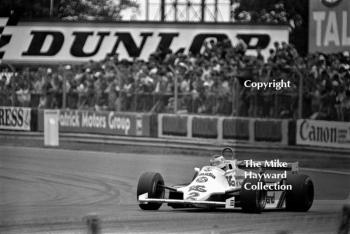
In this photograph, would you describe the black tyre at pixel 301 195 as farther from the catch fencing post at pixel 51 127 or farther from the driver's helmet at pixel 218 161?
the catch fencing post at pixel 51 127

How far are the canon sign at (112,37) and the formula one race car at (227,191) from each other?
1.08m

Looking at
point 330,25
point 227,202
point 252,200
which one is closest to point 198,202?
point 227,202

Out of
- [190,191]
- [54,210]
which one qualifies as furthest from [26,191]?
[190,191]

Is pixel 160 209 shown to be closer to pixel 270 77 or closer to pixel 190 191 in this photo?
pixel 190 191

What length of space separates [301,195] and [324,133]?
3709 millimetres

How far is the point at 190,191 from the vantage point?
9.82 metres

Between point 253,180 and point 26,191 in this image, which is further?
point 26,191

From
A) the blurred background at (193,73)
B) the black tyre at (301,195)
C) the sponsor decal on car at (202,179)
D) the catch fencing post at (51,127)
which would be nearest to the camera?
the blurred background at (193,73)

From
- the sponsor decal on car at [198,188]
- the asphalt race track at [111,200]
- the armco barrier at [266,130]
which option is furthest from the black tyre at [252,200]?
the sponsor decal on car at [198,188]

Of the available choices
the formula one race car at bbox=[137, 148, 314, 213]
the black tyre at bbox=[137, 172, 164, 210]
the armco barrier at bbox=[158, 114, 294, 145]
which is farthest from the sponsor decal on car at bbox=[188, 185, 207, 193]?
the armco barrier at bbox=[158, 114, 294, 145]

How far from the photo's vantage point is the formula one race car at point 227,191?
856cm

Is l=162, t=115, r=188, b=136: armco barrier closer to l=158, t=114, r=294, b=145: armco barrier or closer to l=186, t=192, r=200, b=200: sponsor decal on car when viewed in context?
l=158, t=114, r=294, b=145: armco barrier

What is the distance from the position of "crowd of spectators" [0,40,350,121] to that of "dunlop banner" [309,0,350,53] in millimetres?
540

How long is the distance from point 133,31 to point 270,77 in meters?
1.81
